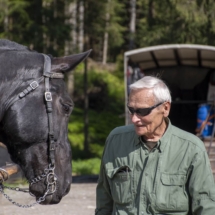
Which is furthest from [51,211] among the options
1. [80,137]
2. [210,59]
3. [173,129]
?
[80,137]

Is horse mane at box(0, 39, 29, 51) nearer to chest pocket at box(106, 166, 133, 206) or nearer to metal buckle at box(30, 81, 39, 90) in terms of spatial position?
metal buckle at box(30, 81, 39, 90)

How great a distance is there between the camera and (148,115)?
151 inches

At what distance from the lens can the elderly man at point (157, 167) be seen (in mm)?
3812

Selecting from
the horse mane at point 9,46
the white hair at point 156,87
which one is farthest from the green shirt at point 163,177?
the horse mane at point 9,46

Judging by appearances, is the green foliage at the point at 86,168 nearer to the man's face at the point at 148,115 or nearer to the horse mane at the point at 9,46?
the horse mane at the point at 9,46

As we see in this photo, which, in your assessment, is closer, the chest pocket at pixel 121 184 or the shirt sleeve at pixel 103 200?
the chest pocket at pixel 121 184

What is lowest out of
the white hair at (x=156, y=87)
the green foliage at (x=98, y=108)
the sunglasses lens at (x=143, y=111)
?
the green foliage at (x=98, y=108)

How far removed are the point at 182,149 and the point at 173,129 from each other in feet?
0.56

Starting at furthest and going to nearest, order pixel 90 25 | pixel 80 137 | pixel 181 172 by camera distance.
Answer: pixel 80 137
pixel 90 25
pixel 181 172

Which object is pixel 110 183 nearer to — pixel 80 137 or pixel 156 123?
pixel 156 123

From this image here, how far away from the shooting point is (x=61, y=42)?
22984 millimetres

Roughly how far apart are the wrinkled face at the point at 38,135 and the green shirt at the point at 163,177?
425 millimetres

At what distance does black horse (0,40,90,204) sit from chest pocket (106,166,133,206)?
18.5 inches

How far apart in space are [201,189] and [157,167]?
0.98 feet
